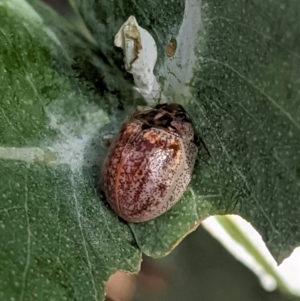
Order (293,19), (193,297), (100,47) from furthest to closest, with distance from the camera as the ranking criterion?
1. (193,297)
2. (100,47)
3. (293,19)

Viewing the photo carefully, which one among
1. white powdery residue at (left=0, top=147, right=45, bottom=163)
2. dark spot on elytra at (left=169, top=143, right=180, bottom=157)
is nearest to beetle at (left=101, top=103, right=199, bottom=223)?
dark spot on elytra at (left=169, top=143, right=180, bottom=157)

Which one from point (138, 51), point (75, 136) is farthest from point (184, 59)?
point (75, 136)

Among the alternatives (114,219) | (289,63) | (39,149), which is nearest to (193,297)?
(114,219)

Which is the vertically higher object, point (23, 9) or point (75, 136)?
point (23, 9)

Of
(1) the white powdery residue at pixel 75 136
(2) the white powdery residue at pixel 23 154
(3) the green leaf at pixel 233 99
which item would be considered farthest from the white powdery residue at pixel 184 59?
(2) the white powdery residue at pixel 23 154

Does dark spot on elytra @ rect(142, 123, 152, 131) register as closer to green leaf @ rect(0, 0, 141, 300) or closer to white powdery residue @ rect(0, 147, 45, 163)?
green leaf @ rect(0, 0, 141, 300)

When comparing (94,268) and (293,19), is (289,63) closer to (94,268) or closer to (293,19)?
(293,19)

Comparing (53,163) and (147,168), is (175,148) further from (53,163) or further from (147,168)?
(53,163)
